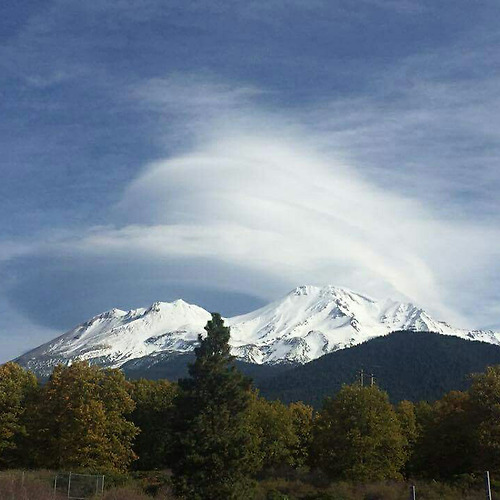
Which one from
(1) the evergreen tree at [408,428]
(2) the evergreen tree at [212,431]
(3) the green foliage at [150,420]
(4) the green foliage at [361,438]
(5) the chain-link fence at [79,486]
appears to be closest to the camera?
(2) the evergreen tree at [212,431]

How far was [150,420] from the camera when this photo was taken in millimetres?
76312

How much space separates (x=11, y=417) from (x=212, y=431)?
28.3m

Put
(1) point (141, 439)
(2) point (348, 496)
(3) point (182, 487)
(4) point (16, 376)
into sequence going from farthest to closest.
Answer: (1) point (141, 439) < (4) point (16, 376) < (2) point (348, 496) < (3) point (182, 487)

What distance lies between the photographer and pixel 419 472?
2682 inches

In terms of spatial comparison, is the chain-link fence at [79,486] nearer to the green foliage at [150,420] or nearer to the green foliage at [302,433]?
the green foliage at [150,420]

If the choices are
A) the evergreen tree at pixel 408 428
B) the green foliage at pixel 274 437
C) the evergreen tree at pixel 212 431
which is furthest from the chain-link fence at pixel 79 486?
the evergreen tree at pixel 408 428

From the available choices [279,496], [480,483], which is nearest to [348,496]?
[279,496]

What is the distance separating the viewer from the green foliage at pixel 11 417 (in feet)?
195

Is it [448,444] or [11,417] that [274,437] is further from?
[11,417]

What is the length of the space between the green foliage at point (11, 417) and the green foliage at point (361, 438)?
26.0m

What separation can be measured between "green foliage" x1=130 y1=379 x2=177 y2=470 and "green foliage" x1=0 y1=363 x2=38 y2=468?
440 inches

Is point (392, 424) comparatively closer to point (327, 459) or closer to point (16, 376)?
point (327, 459)

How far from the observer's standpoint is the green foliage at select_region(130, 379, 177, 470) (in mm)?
72625

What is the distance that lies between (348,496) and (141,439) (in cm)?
3129
